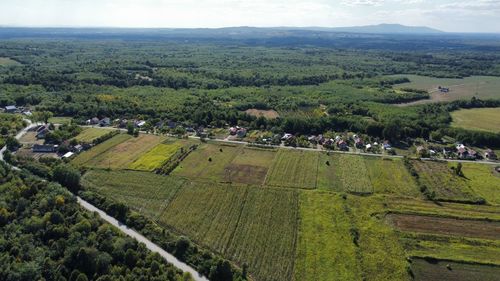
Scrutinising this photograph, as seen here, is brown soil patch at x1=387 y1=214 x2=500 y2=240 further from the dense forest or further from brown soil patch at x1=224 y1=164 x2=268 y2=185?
the dense forest

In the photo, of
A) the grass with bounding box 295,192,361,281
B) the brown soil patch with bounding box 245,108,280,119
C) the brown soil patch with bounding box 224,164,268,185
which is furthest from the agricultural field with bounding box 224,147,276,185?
the brown soil patch with bounding box 245,108,280,119

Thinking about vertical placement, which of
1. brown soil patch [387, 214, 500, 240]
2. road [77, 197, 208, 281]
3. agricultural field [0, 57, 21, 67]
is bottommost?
agricultural field [0, 57, 21, 67]

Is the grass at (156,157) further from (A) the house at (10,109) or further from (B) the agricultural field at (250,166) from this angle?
(A) the house at (10,109)

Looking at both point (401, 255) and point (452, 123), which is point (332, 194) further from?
point (452, 123)

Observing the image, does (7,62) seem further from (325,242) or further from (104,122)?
(325,242)

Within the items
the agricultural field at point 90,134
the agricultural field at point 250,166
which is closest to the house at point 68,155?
the agricultural field at point 90,134

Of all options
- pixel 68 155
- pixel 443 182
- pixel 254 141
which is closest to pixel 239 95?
pixel 254 141

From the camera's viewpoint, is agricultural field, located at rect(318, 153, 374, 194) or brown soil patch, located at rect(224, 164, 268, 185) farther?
brown soil patch, located at rect(224, 164, 268, 185)

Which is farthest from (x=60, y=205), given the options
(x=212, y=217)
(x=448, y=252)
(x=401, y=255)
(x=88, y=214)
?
(x=448, y=252)
